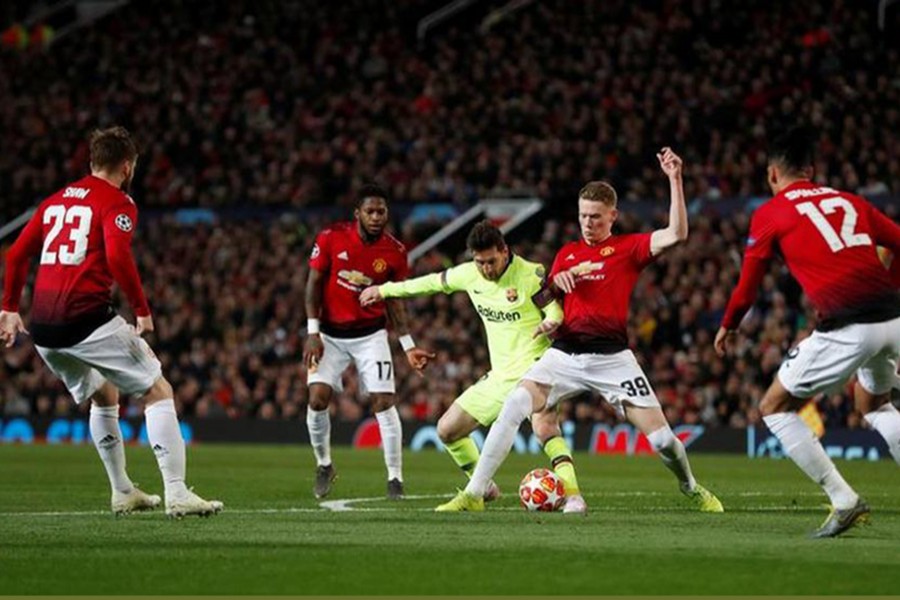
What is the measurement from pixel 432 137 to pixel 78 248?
24994 millimetres

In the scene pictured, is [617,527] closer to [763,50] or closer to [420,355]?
[420,355]

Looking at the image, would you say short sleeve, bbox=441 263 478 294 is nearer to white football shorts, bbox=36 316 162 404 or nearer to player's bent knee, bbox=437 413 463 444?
player's bent knee, bbox=437 413 463 444

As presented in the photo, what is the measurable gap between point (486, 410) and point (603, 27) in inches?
969

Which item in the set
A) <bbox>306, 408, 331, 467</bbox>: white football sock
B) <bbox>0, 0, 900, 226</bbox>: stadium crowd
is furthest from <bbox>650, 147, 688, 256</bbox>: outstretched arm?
<bbox>0, 0, 900, 226</bbox>: stadium crowd

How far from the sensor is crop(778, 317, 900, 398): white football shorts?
1052 centimetres

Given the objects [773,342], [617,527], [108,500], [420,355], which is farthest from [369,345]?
[773,342]

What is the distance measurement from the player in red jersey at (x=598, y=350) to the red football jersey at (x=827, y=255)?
231cm

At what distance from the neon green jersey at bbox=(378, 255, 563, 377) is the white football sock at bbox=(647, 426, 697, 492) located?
1704 millimetres

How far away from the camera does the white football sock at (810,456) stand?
1055 centimetres

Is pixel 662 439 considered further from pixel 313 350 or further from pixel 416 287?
pixel 313 350

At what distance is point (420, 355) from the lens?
580 inches

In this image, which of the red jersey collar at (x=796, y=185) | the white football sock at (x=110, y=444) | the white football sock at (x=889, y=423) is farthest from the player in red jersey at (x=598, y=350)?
the white football sock at (x=110, y=444)

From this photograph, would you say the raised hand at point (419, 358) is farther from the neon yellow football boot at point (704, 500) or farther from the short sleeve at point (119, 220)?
the short sleeve at point (119, 220)

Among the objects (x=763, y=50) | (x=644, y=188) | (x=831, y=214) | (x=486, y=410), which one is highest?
(x=763, y=50)
